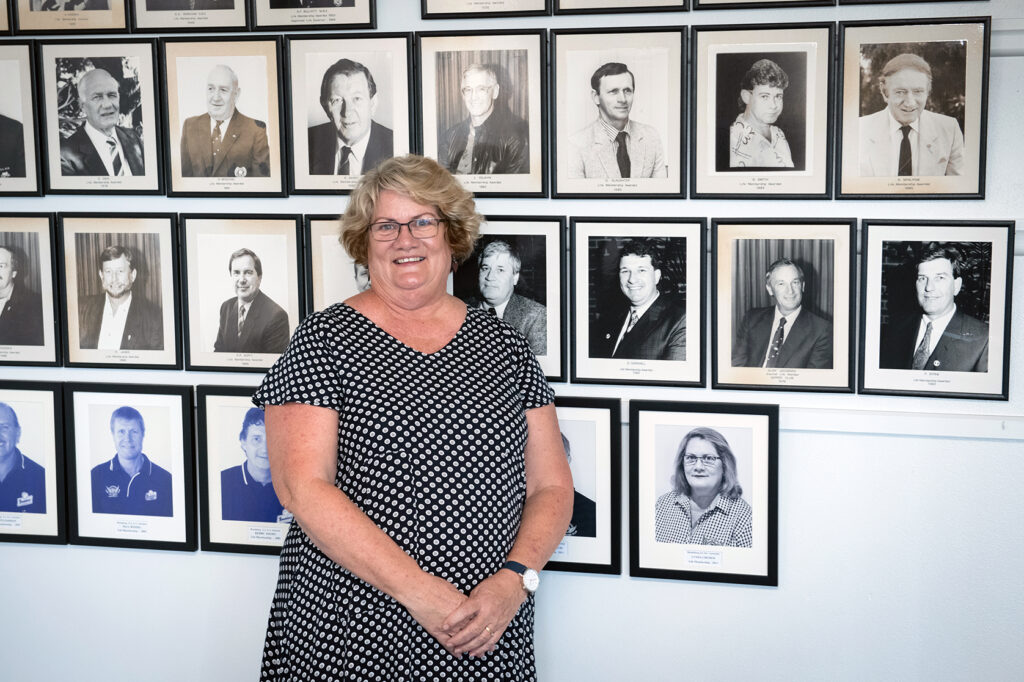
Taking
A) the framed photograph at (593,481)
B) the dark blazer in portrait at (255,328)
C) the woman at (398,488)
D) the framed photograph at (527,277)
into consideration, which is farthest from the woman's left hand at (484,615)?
the dark blazer in portrait at (255,328)

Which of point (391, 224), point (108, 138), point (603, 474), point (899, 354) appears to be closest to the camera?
point (391, 224)

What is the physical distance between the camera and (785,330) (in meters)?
1.96

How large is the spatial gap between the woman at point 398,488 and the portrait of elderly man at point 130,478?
0.63 metres

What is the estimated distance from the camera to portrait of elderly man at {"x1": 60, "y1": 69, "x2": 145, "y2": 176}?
2191mm

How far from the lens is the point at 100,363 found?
2.26 metres

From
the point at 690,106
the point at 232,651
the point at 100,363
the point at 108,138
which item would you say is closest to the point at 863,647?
the point at 690,106

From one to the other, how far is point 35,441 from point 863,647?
6.95 ft

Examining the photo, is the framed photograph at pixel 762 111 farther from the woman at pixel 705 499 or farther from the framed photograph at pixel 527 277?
the woman at pixel 705 499

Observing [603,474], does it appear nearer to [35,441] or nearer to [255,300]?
[255,300]

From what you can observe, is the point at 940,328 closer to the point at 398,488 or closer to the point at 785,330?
the point at 785,330

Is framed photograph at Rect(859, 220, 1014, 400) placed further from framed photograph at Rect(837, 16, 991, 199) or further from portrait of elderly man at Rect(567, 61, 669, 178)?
portrait of elderly man at Rect(567, 61, 669, 178)

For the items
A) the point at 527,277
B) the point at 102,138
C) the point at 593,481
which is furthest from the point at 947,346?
the point at 102,138

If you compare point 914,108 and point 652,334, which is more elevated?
point 914,108

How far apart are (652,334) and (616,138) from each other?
1.49 ft
